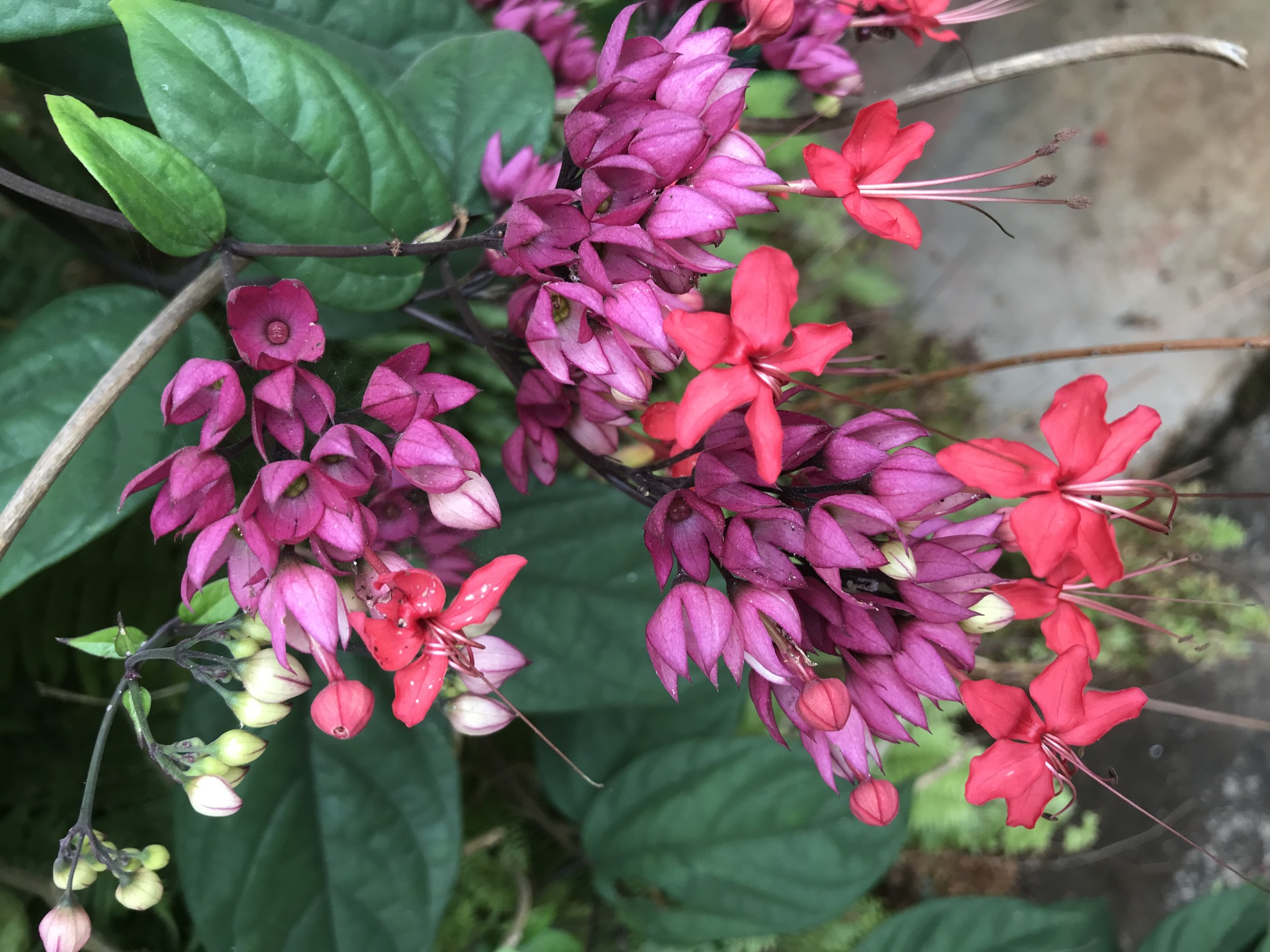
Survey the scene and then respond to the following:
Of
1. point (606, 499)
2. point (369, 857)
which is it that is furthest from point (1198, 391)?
point (369, 857)

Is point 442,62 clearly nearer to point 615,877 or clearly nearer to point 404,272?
point 404,272

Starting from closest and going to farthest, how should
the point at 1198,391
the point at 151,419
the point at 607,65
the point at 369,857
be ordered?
1. the point at 607,65
2. the point at 151,419
3. the point at 369,857
4. the point at 1198,391

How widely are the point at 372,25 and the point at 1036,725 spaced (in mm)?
884

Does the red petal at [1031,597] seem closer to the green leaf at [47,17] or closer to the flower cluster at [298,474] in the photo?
the flower cluster at [298,474]

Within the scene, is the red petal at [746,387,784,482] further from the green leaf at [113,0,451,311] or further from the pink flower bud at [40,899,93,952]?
the pink flower bud at [40,899,93,952]

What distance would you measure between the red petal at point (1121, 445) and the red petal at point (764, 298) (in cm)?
24

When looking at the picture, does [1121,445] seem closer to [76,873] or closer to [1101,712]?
[1101,712]

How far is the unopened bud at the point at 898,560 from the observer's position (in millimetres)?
567

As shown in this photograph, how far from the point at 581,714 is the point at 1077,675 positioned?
734mm

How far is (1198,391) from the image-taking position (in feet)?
5.45

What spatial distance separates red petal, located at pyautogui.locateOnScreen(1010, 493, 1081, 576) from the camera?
550 millimetres

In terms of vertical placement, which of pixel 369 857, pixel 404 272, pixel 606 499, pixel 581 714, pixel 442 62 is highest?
pixel 442 62

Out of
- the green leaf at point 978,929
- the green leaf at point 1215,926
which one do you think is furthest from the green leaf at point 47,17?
the green leaf at point 1215,926

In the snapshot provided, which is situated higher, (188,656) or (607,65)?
(607,65)
